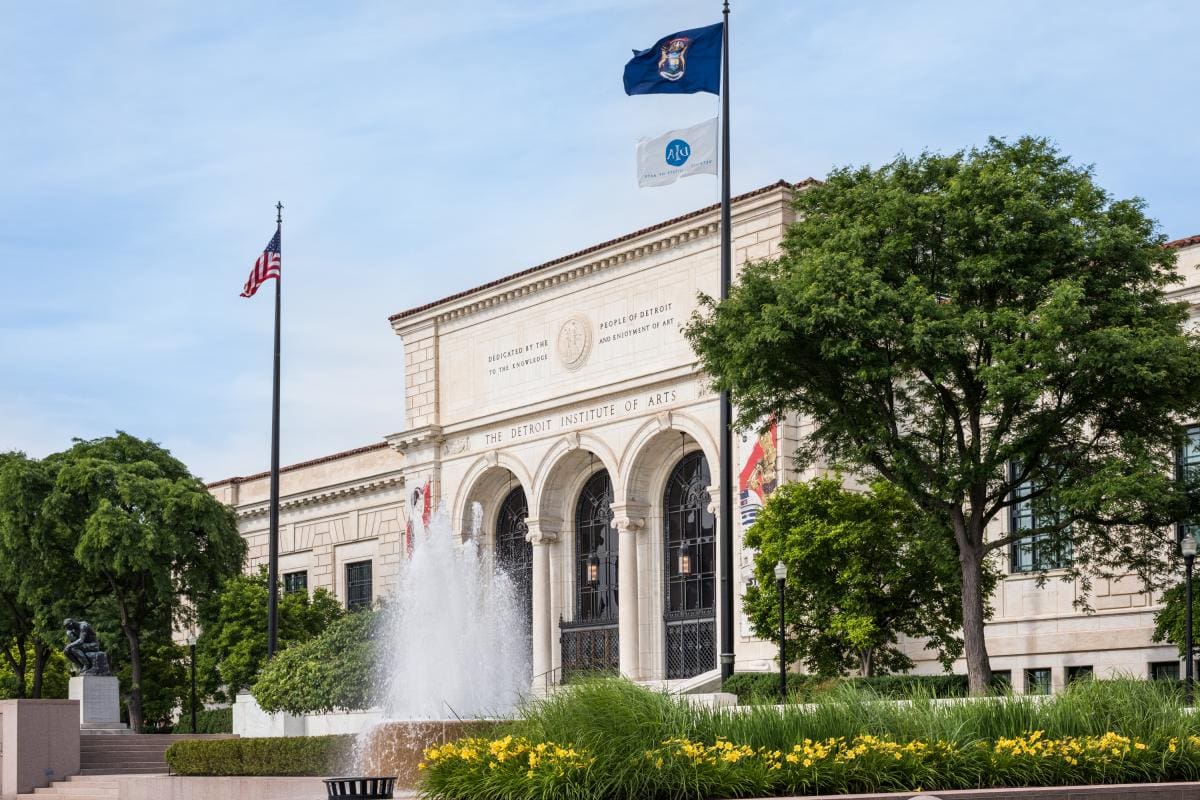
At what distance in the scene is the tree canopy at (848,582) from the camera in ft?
109

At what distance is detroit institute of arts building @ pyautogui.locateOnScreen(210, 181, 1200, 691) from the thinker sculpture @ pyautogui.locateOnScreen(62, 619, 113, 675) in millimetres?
14317

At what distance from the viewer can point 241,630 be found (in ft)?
163

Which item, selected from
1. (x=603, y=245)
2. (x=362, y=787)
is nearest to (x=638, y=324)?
(x=603, y=245)

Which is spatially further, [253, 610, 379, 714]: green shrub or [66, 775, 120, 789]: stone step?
[253, 610, 379, 714]: green shrub

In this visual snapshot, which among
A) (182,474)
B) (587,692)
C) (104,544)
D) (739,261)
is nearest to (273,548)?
(104,544)

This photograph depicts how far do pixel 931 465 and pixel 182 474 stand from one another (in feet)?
98.4

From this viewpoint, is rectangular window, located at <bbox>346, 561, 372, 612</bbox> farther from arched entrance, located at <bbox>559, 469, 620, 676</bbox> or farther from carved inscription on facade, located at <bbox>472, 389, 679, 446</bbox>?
arched entrance, located at <bbox>559, 469, 620, 676</bbox>

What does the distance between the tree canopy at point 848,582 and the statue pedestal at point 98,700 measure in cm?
1602

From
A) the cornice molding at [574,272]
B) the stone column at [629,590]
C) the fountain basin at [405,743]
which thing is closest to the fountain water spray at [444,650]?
the fountain basin at [405,743]

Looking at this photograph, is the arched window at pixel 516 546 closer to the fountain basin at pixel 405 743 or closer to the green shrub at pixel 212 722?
the green shrub at pixel 212 722

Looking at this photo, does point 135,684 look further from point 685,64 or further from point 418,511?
point 685,64

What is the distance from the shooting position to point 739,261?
4416 cm

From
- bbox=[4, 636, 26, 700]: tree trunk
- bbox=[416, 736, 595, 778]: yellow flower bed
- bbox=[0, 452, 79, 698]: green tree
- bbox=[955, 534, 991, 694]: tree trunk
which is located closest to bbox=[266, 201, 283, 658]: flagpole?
bbox=[0, 452, 79, 698]: green tree

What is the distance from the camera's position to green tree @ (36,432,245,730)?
4591cm
